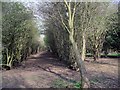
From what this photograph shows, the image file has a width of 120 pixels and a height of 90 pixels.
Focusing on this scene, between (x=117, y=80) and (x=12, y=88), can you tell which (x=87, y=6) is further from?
(x=12, y=88)

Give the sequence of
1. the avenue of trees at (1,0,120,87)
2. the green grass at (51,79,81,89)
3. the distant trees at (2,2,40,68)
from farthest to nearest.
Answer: the distant trees at (2,2,40,68), the avenue of trees at (1,0,120,87), the green grass at (51,79,81,89)

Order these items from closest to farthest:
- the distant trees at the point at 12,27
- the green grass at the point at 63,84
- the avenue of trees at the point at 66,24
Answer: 1. the green grass at the point at 63,84
2. the avenue of trees at the point at 66,24
3. the distant trees at the point at 12,27

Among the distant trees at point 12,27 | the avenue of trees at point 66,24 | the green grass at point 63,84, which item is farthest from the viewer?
the distant trees at point 12,27

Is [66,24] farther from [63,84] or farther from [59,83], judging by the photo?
[63,84]

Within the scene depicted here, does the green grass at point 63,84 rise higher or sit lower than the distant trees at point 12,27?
lower

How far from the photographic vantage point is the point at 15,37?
60.0 ft

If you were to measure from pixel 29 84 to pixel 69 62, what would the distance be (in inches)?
187

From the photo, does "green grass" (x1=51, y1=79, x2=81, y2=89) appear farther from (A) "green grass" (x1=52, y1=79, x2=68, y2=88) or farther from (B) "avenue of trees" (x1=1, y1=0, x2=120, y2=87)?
(B) "avenue of trees" (x1=1, y1=0, x2=120, y2=87)

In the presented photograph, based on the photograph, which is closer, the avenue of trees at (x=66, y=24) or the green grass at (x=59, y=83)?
the green grass at (x=59, y=83)

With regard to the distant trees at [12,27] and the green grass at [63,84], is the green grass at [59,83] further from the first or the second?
the distant trees at [12,27]

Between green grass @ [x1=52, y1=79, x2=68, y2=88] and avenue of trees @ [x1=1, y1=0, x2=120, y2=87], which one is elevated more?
avenue of trees @ [x1=1, y1=0, x2=120, y2=87]

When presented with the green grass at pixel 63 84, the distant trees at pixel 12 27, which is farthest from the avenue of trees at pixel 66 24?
the green grass at pixel 63 84

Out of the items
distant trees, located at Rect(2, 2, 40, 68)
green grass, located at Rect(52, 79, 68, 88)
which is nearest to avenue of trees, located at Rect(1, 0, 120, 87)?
distant trees, located at Rect(2, 2, 40, 68)

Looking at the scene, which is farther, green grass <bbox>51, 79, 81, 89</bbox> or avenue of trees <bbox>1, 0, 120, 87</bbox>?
avenue of trees <bbox>1, 0, 120, 87</bbox>
